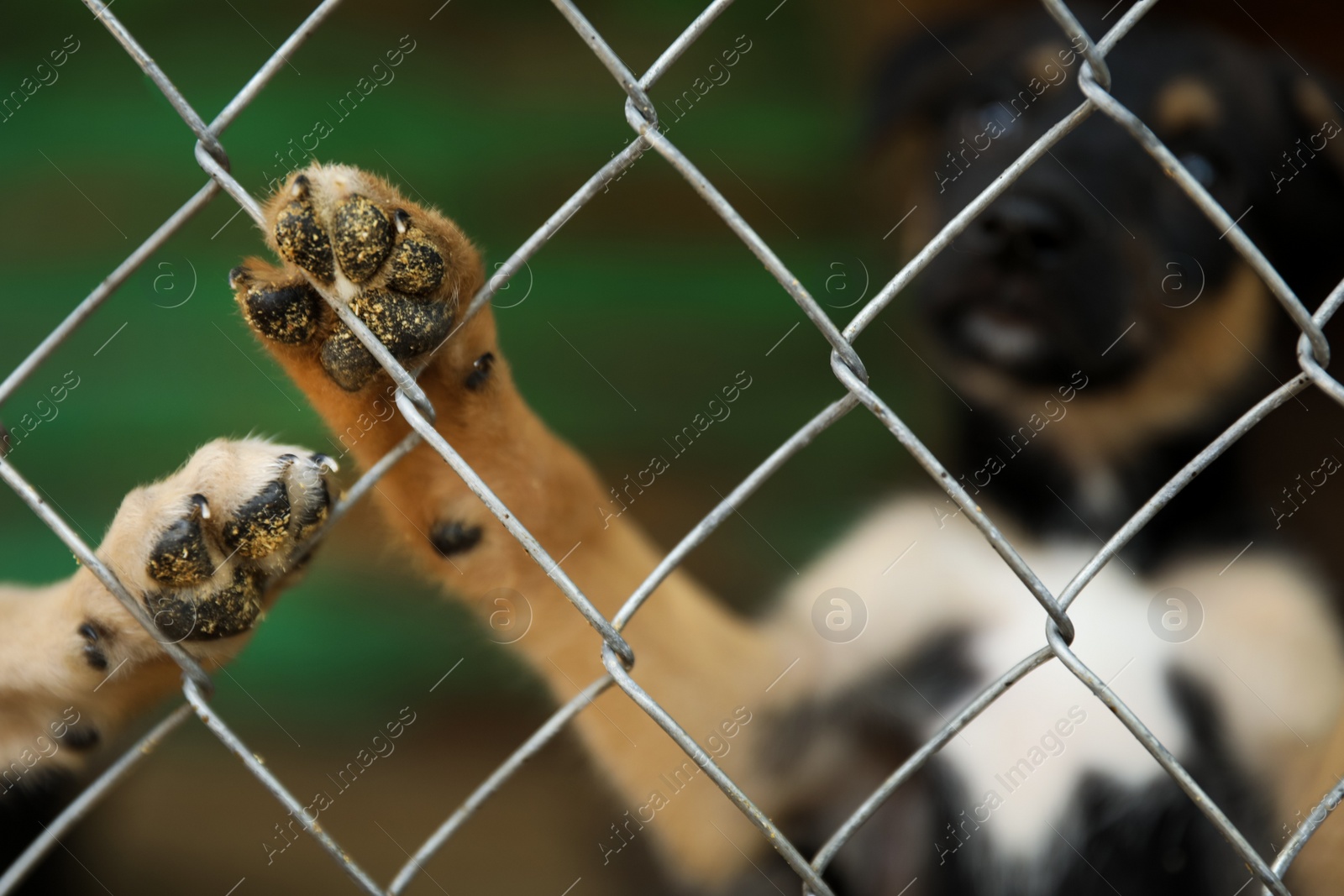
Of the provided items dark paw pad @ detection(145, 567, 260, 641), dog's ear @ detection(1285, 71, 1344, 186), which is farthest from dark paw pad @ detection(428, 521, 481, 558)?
dog's ear @ detection(1285, 71, 1344, 186)

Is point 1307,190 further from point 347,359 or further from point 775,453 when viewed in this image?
point 347,359

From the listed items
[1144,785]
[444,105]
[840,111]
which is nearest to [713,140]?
[840,111]

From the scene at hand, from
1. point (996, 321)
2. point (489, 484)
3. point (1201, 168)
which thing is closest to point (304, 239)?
point (489, 484)

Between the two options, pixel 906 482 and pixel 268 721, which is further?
pixel 268 721

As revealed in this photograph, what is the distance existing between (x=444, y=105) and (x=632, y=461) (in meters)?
1.20

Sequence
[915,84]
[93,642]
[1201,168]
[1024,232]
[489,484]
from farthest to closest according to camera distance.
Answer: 1. [915,84]
2. [1201,168]
3. [1024,232]
4. [489,484]
5. [93,642]

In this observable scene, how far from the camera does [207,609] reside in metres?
1.04

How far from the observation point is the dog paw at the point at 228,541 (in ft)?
3.38

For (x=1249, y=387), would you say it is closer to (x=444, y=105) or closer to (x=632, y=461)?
(x=632, y=461)

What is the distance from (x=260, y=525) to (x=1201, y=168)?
1.80m

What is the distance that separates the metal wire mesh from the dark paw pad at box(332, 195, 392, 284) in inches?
1.9

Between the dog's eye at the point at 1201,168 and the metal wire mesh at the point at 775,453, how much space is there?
1.08 m

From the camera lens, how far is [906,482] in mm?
2479

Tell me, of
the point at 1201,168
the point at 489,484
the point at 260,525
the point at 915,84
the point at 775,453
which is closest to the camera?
A: the point at 775,453
